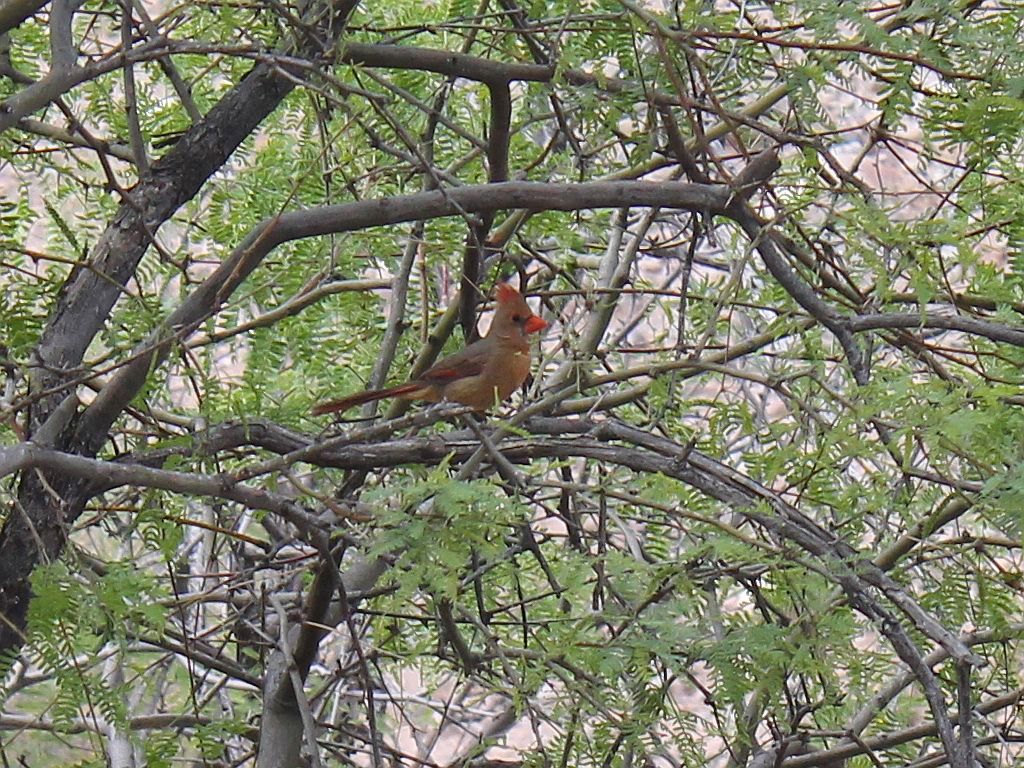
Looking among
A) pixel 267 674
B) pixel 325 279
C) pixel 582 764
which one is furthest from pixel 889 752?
pixel 325 279

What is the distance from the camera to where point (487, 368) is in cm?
344

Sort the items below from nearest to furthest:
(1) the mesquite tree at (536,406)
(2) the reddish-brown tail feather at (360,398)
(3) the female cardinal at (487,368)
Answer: (1) the mesquite tree at (536,406)
(2) the reddish-brown tail feather at (360,398)
(3) the female cardinal at (487,368)

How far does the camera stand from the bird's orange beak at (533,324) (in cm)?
345

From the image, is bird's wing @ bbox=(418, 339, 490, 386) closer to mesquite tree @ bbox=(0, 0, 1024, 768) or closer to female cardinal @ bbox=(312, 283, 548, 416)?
female cardinal @ bbox=(312, 283, 548, 416)

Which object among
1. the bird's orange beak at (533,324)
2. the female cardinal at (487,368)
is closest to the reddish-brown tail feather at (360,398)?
the female cardinal at (487,368)

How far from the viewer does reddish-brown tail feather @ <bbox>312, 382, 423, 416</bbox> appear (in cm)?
326

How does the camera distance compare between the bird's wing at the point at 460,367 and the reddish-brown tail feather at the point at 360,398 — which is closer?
the reddish-brown tail feather at the point at 360,398

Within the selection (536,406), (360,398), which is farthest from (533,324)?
(536,406)

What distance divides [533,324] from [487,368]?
16 cm

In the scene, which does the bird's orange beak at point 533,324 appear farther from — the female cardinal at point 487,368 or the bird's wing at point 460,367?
the bird's wing at point 460,367

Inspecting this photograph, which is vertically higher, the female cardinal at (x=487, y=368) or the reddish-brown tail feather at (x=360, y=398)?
the female cardinal at (x=487, y=368)

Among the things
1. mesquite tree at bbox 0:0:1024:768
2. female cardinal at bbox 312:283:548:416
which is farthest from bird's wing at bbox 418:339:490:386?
mesquite tree at bbox 0:0:1024:768

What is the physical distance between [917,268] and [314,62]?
3.84ft

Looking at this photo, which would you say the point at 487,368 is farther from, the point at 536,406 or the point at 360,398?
the point at 536,406
